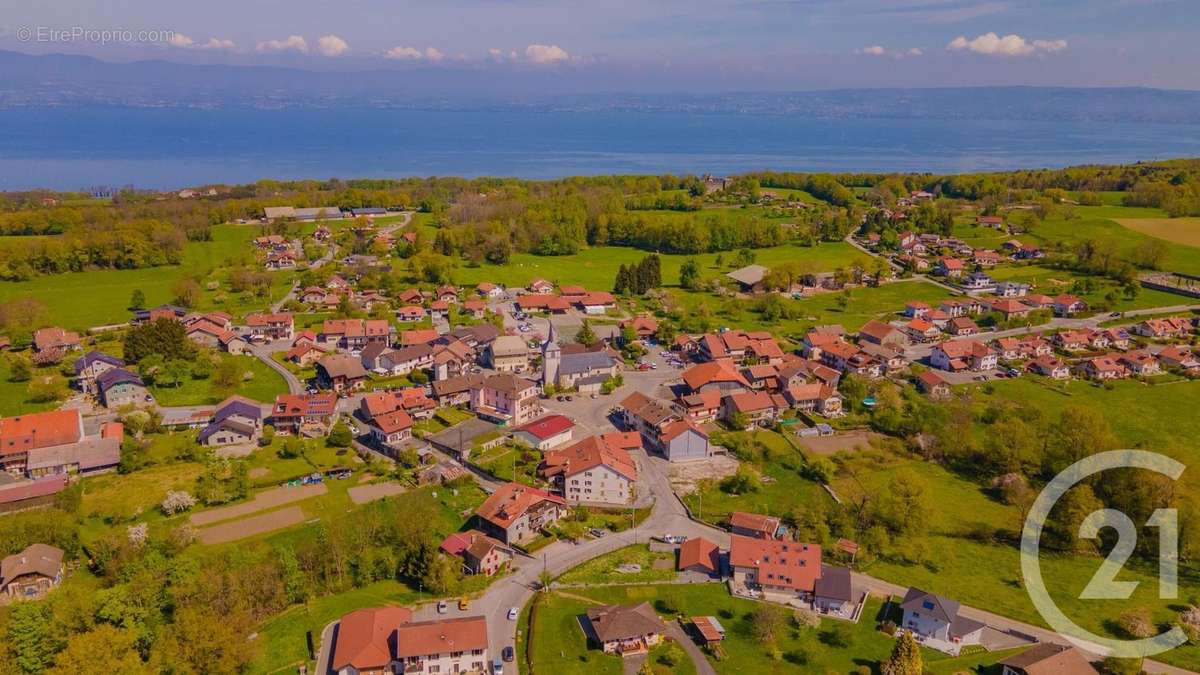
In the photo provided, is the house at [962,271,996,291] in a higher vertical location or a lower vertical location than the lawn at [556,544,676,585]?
higher

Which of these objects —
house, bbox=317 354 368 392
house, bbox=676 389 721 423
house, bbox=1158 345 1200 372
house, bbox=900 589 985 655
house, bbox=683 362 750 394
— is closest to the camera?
house, bbox=900 589 985 655

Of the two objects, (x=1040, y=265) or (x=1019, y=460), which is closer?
(x=1019, y=460)

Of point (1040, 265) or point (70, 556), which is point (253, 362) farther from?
point (1040, 265)

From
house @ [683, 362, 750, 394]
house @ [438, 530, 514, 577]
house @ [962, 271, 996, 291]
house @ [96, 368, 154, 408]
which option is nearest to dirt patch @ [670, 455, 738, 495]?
house @ [683, 362, 750, 394]

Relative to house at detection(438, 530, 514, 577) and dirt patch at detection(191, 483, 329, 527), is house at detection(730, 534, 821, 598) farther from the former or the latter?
dirt patch at detection(191, 483, 329, 527)

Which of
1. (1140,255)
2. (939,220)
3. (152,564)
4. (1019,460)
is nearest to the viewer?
(152,564)

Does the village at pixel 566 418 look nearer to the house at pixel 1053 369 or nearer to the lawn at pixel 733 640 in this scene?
the house at pixel 1053 369

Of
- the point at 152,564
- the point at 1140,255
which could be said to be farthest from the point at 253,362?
the point at 1140,255
